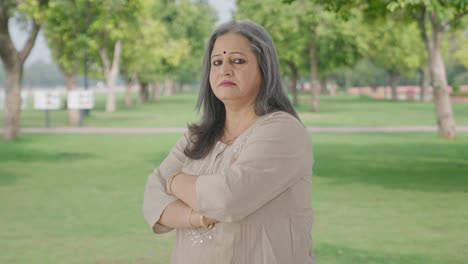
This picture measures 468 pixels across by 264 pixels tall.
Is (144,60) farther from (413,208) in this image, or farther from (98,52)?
(413,208)

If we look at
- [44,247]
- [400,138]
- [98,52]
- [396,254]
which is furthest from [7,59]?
[98,52]

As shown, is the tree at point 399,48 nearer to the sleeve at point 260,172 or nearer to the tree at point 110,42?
the tree at point 110,42

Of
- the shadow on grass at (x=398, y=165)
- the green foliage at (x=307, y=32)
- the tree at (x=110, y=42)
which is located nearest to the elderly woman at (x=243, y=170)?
the shadow on grass at (x=398, y=165)

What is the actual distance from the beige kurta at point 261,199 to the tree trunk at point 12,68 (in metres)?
21.7

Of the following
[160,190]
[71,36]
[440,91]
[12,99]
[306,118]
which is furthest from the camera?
[306,118]

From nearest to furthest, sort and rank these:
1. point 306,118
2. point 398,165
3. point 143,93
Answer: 1. point 398,165
2. point 306,118
3. point 143,93

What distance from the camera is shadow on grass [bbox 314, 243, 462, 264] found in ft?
25.7

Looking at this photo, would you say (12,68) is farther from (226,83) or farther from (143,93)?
(143,93)

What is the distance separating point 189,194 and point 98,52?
162 ft

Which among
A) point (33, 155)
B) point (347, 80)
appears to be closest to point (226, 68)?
point (33, 155)

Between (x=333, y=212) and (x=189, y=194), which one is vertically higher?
(x=189, y=194)

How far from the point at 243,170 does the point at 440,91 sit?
21.6m

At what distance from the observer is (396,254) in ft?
26.8

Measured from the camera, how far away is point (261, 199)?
307 centimetres
